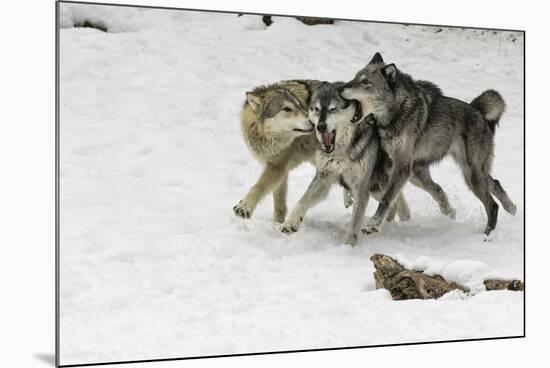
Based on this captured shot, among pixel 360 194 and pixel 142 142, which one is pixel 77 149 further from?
pixel 360 194

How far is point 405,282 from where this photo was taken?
4.49 metres

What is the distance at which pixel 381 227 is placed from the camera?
4.68 m

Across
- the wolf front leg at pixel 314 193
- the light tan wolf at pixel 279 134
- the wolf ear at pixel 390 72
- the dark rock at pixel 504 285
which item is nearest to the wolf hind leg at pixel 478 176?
the dark rock at pixel 504 285

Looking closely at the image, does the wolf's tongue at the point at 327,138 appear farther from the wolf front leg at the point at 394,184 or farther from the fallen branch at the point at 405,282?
the fallen branch at the point at 405,282

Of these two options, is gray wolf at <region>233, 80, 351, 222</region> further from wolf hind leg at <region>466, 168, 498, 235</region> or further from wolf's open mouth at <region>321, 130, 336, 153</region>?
wolf hind leg at <region>466, 168, 498, 235</region>

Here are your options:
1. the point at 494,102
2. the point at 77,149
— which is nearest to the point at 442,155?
the point at 494,102

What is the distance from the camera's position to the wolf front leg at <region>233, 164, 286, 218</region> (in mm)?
4562

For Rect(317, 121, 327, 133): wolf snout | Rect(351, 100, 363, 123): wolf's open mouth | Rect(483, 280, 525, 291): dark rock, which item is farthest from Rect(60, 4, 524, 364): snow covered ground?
Rect(317, 121, 327, 133): wolf snout

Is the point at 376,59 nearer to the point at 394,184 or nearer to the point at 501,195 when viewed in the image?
the point at 394,184

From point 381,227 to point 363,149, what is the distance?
1.42ft

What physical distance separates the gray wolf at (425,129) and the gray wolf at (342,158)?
7 cm

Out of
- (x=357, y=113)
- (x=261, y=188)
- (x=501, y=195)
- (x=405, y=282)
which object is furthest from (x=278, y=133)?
(x=501, y=195)

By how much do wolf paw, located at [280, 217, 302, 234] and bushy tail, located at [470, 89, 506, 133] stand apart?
4.09ft

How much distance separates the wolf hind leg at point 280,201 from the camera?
478cm
